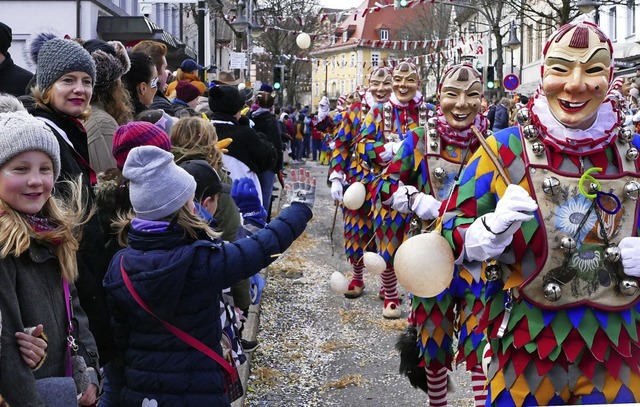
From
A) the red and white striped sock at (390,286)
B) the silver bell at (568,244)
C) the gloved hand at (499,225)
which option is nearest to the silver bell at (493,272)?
the gloved hand at (499,225)

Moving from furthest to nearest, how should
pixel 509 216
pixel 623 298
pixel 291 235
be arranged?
pixel 291 235 → pixel 623 298 → pixel 509 216

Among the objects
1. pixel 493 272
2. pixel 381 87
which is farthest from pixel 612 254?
pixel 381 87

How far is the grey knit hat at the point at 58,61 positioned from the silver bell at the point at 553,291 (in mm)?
2380

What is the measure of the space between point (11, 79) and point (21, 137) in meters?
2.67

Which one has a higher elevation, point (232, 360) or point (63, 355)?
point (63, 355)

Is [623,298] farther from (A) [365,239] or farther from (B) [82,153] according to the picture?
(A) [365,239]

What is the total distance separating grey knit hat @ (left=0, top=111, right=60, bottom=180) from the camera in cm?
275

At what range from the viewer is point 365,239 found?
8430mm

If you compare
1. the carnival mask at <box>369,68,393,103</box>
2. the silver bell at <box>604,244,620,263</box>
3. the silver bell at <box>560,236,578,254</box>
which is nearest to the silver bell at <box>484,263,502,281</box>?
the silver bell at <box>560,236,578,254</box>

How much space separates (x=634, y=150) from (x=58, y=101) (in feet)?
8.38

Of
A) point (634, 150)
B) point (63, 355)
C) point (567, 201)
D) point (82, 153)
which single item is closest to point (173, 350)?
point (63, 355)

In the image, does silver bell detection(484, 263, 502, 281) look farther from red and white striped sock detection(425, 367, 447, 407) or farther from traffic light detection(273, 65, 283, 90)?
traffic light detection(273, 65, 283, 90)

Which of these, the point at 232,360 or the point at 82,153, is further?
the point at 82,153

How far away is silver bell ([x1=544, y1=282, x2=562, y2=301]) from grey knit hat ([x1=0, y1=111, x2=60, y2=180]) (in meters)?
1.85
